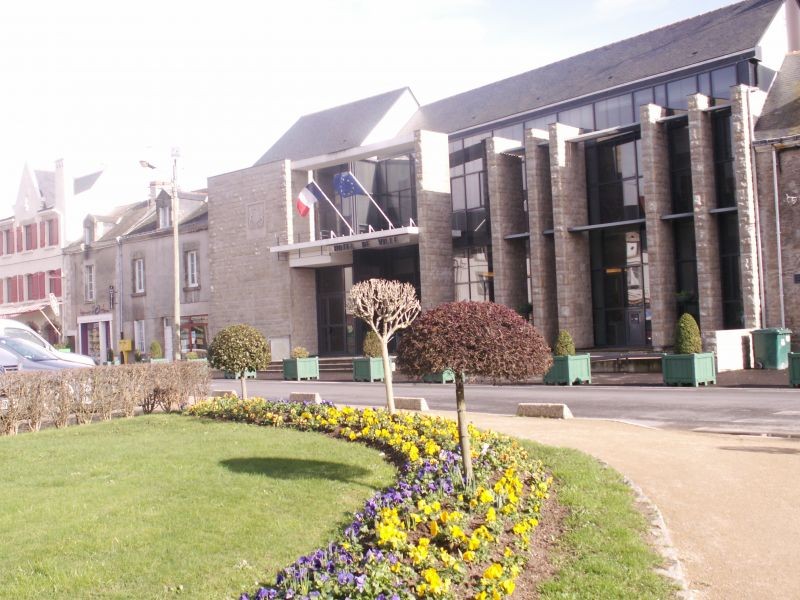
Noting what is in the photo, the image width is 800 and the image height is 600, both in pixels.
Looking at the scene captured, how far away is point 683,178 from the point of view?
30.0 m

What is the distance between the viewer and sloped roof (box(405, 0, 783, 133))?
3105cm

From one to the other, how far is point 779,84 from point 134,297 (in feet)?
114

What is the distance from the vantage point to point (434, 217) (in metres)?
35.8

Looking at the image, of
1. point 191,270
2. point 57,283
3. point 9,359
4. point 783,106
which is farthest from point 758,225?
point 57,283

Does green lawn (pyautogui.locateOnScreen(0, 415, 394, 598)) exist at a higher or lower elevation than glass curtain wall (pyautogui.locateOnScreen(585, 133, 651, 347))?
lower

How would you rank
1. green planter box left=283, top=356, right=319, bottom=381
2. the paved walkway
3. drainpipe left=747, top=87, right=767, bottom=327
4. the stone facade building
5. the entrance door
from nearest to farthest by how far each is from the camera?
the paved walkway
drainpipe left=747, top=87, right=767, bottom=327
the stone facade building
green planter box left=283, top=356, right=319, bottom=381
the entrance door

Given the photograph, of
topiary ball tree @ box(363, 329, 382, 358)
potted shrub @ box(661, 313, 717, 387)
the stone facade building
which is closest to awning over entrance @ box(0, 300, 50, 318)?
the stone facade building

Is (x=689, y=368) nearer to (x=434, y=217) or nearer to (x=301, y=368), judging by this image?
(x=434, y=217)

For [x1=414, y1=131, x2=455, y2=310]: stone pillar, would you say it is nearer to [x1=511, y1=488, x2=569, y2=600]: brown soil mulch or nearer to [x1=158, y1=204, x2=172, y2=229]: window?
[x1=158, y1=204, x2=172, y2=229]: window

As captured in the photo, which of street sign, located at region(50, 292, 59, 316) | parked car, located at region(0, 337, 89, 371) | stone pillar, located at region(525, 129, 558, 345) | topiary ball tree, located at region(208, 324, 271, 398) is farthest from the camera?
street sign, located at region(50, 292, 59, 316)

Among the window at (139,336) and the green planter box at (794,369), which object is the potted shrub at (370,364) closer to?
the green planter box at (794,369)

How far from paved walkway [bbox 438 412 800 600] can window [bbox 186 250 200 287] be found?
34.6m

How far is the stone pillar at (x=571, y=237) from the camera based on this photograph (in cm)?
3162

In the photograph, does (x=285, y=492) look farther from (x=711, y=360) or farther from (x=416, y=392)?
(x=711, y=360)
